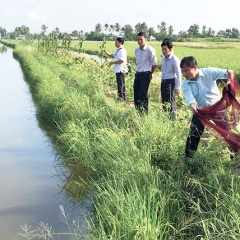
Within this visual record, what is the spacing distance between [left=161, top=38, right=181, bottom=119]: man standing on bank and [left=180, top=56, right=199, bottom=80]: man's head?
1.73 m

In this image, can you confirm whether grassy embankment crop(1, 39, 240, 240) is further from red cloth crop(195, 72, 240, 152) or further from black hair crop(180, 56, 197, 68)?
black hair crop(180, 56, 197, 68)

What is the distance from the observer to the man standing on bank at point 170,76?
5.39 meters

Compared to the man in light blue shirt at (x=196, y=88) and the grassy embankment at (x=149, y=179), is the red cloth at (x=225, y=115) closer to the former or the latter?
the man in light blue shirt at (x=196, y=88)

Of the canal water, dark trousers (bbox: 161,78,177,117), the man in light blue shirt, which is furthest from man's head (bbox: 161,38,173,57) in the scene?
the canal water

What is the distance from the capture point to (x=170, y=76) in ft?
18.3

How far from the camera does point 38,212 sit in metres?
4.00

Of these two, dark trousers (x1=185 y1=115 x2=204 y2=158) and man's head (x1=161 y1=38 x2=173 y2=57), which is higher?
man's head (x1=161 y1=38 x2=173 y2=57)

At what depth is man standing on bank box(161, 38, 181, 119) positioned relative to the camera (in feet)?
17.7

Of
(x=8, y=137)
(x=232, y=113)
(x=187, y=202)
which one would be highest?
(x=232, y=113)

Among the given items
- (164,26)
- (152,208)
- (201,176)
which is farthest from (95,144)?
(164,26)

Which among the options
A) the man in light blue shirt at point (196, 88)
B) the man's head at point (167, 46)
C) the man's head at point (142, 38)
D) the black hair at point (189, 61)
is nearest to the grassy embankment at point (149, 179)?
the man in light blue shirt at point (196, 88)

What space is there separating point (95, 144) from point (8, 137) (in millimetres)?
2976

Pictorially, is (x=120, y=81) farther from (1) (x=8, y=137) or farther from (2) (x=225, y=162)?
(2) (x=225, y=162)

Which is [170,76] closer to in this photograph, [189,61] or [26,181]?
[189,61]
